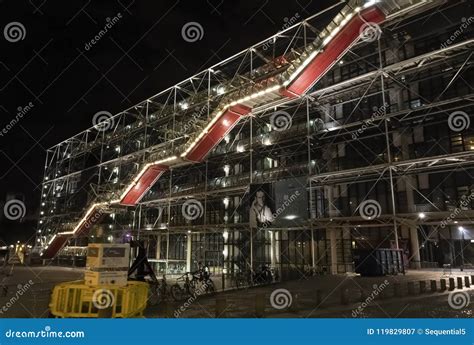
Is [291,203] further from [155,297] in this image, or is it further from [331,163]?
[155,297]

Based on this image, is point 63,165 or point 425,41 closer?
point 425,41

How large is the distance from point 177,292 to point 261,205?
22.9 feet

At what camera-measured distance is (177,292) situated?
503 inches

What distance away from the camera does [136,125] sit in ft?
97.1

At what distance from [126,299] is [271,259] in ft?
45.9

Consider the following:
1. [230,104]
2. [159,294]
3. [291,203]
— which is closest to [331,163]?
[291,203]

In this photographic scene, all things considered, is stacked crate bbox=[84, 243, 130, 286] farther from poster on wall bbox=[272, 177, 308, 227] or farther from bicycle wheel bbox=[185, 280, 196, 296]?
poster on wall bbox=[272, 177, 308, 227]

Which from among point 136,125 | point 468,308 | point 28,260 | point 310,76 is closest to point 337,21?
point 310,76

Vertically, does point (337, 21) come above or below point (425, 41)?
below

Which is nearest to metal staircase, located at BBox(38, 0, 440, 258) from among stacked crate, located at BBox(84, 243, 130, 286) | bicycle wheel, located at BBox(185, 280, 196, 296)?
bicycle wheel, located at BBox(185, 280, 196, 296)

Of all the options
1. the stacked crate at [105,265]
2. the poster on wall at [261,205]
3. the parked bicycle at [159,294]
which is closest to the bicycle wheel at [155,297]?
the parked bicycle at [159,294]

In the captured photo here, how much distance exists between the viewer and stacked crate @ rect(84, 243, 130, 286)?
8.72 metres

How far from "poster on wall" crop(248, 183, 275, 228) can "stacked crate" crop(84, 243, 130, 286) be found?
387 inches

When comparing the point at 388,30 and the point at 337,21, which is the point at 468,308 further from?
the point at 388,30
